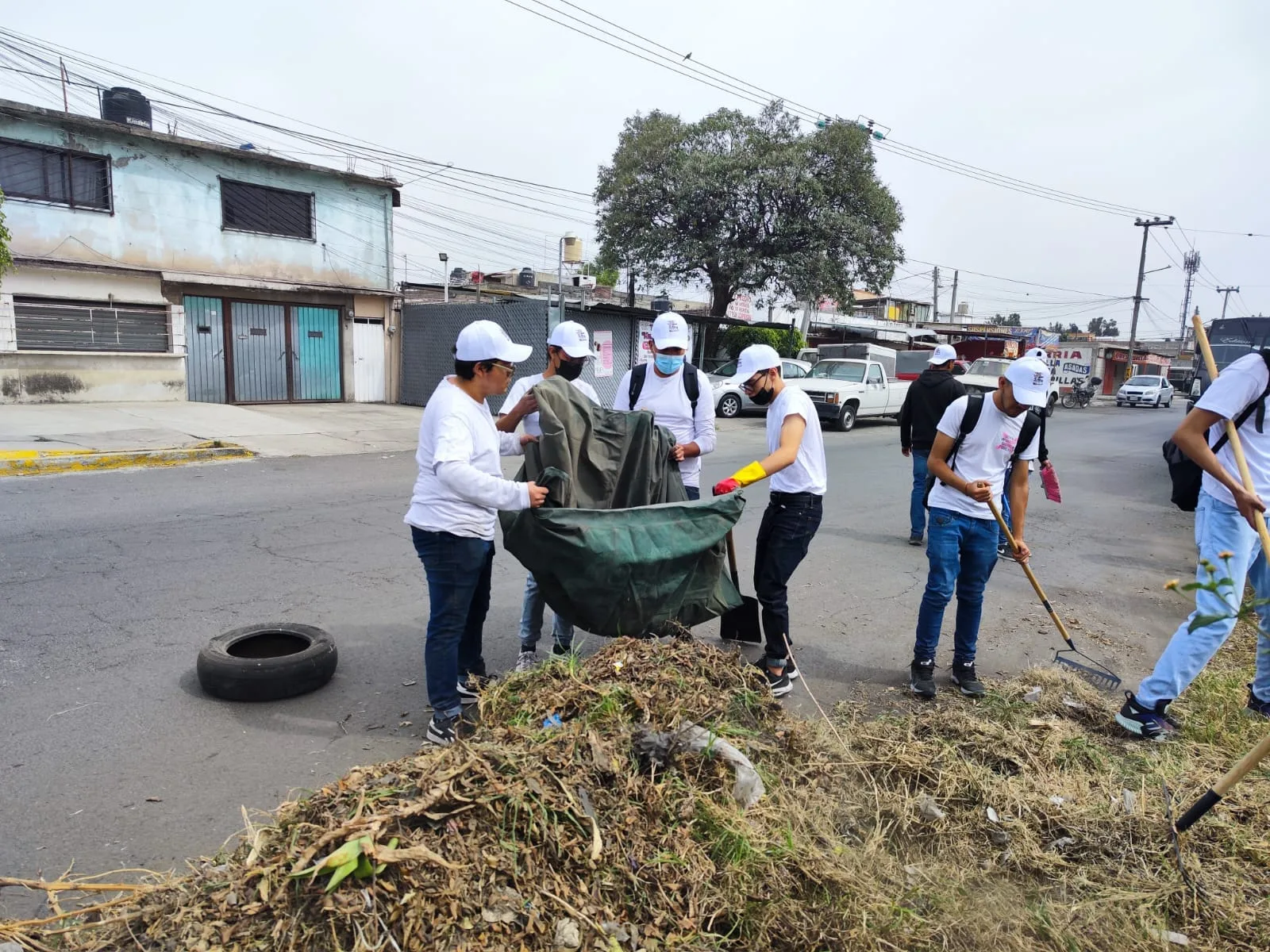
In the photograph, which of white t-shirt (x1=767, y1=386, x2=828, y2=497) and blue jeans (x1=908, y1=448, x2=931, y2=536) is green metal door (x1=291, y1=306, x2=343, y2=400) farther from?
white t-shirt (x1=767, y1=386, x2=828, y2=497)

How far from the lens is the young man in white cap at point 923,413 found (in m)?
7.33

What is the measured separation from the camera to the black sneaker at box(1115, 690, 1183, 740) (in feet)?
12.2

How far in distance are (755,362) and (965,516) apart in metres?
1.42

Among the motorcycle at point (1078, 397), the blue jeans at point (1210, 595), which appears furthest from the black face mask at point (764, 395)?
the motorcycle at point (1078, 397)

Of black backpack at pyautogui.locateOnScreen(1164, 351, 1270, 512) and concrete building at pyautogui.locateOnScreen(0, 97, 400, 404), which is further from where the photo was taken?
concrete building at pyautogui.locateOnScreen(0, 97, 400, 404)

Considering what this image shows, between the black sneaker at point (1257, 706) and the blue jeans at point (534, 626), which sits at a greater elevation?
the blue jeans at point (534, 626)

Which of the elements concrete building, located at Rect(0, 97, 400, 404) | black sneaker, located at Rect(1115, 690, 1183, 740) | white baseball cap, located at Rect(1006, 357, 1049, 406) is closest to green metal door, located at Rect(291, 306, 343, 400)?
concrete building, located at Rect(0, 97, 400, 404)

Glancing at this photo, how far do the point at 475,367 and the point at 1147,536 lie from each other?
28.8ft

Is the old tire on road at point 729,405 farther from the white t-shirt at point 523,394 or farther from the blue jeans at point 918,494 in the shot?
the white t-shirt at point 523,394

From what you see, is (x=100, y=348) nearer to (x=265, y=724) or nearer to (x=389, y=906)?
(x=265, y=724)

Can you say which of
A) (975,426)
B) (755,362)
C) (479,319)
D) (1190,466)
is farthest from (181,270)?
(1190,466)

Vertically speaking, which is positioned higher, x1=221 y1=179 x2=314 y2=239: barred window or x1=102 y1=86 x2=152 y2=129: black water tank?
x1=102 y1=86 x2=152 y2=129: black water tank

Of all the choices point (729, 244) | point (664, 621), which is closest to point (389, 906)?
point (664, 621)

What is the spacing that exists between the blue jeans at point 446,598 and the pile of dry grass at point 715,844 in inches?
21.4
